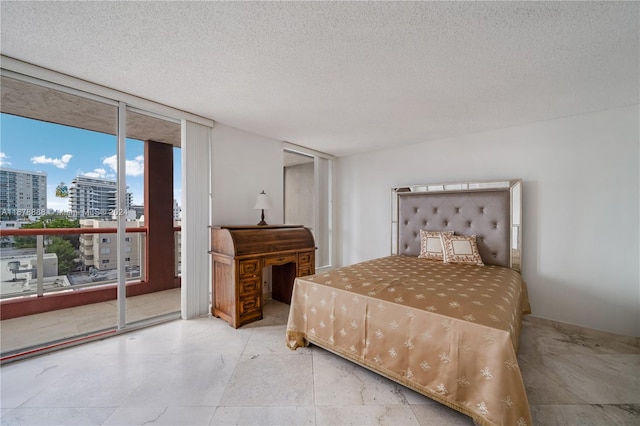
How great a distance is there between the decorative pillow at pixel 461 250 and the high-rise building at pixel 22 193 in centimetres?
437

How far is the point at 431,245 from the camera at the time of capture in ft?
10.5

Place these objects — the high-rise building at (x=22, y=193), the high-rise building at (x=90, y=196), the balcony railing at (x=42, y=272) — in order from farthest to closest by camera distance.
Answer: the high-rise building at (x=90, y=196)
the balcony railing at (x=42, y=272)
the high-rise building at (x=22, y=193)

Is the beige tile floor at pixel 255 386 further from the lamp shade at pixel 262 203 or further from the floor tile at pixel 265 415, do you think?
the lamp shade at pixel 262 203

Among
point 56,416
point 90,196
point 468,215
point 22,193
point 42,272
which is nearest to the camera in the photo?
point 56,416

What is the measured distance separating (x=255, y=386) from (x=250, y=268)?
120 centimetres

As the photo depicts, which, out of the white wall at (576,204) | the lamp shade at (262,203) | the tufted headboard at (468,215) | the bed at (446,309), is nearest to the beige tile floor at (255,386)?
the bed at (446,309)

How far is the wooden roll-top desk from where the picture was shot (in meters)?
2.63

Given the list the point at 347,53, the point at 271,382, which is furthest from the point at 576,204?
the point at 271,382

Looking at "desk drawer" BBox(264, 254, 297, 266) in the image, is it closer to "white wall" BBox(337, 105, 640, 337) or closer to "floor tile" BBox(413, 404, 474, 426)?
"floor tile" BBox(413, 404, 474, 426)

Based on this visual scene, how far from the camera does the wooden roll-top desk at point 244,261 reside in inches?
Result: 104

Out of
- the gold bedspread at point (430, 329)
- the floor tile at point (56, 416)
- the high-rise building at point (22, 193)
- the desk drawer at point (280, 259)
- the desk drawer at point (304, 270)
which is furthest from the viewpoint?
the desk drawer at point (304, 270)

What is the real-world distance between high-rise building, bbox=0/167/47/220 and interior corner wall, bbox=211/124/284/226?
1.56m

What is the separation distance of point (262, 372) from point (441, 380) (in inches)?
48.8

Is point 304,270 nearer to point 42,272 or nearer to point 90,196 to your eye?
point 90,196
